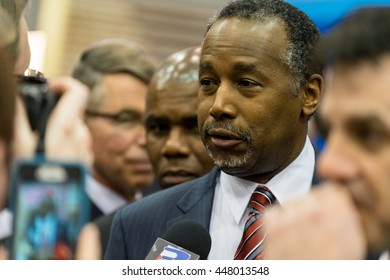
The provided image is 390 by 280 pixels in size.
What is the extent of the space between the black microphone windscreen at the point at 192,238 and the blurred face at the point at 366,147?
0.62 m

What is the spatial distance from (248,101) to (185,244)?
47 centimetres

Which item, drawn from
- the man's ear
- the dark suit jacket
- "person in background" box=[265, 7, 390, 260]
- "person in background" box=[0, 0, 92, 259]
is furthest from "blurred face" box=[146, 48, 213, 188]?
"person in background" box=[265, 7, 390, 260]

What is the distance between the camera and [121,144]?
11.0 ft

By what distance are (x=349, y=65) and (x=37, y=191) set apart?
0.53 m

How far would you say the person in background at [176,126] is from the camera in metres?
2.82

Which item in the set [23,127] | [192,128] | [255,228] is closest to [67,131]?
[23,127]

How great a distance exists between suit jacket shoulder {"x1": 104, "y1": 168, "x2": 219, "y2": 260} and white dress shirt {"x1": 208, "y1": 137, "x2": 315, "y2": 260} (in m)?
0.03

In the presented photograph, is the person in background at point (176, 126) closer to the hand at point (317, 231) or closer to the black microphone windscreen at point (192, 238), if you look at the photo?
the black microphone windscreen at point (192, 238)

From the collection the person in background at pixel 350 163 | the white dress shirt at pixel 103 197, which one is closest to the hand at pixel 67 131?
the person in background at pixel 350 163

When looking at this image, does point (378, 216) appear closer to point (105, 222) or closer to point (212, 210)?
point (212, 210)

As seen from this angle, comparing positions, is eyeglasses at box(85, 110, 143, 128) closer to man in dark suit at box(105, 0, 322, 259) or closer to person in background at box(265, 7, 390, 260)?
man in dark suit at box(105, 0, 322, 259)

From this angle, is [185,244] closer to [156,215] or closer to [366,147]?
[156,215]

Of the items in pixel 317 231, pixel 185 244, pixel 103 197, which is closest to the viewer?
pixel 317 231
